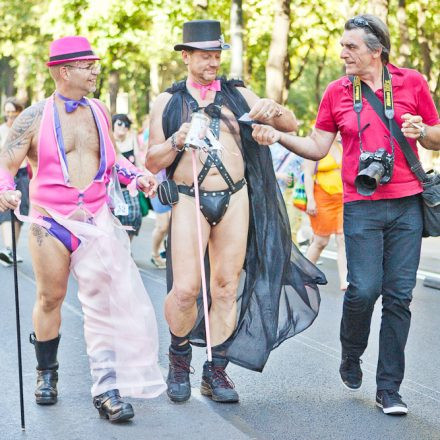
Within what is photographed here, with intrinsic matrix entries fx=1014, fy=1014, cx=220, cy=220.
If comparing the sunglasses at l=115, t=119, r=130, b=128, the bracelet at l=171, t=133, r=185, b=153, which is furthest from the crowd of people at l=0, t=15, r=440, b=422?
the sunglasses at l=115, t=119, r=130, b=128

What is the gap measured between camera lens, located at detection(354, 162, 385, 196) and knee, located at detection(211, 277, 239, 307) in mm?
889

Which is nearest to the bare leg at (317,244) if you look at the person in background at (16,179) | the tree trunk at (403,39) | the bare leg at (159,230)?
the bare leg at (159,230)

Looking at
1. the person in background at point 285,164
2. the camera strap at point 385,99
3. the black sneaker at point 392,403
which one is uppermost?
the camera strap at point 385,99

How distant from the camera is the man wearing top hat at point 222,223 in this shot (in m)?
5.48

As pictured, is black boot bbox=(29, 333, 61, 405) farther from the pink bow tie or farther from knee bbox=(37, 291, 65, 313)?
the pink bow tie

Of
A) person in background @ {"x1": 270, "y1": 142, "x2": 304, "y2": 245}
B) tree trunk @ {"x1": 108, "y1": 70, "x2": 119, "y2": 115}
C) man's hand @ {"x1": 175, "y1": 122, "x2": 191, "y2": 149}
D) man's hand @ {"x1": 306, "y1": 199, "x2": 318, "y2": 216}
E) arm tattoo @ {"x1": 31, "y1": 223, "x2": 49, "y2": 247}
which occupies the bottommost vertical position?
tree trunk @ {"x1": 108, "y1": 70, "x2": 119, "y2": 115}

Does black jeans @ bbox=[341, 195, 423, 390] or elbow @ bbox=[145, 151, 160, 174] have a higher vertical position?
elbow @ bbox=[145, 151, 160, 174]

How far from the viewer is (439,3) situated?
94.6 ft

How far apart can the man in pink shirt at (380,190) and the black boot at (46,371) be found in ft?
5.22

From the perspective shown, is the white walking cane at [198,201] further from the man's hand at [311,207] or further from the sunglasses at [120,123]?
the sunglasses at [120,123]

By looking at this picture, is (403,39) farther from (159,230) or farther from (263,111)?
(263,111)

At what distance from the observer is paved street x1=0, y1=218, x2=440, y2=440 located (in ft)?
16.3

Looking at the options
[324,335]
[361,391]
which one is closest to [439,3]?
[324,335]

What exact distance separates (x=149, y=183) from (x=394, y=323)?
1501 millimetres
